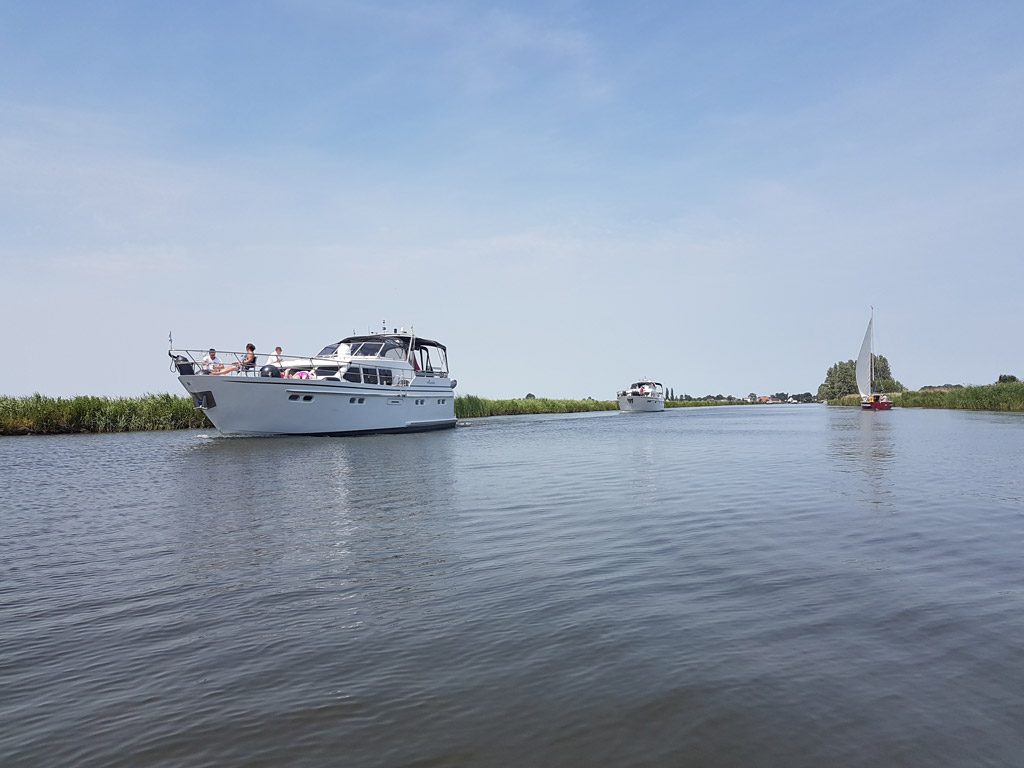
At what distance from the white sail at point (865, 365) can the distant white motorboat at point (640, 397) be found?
25.2 meters

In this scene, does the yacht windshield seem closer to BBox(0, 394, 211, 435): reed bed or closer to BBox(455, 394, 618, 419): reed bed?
BBox(0, 394, 211, 435): reed bed

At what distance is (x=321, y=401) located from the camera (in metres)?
34.6

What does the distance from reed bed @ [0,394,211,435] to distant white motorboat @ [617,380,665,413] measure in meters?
55.8

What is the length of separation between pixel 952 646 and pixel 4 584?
9577mm

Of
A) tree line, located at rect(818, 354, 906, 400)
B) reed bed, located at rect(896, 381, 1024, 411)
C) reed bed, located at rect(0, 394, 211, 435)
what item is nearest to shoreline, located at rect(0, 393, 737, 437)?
reed bed, located at rect(0, 394, 211, 435)

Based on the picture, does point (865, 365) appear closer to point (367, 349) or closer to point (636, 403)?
point (636, 403)

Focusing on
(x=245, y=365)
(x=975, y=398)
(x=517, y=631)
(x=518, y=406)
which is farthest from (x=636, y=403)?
(x=517, y=631)

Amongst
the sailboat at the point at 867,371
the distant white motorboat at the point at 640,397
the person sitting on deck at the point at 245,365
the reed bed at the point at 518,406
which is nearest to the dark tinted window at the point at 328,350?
the person sitting on deck at the point at 245,365

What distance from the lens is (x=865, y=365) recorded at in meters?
86.1

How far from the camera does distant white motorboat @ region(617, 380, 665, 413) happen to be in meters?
88.8

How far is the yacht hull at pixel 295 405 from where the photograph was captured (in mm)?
31781

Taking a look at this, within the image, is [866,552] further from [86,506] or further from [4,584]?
[86,506]

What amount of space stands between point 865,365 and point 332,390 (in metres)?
74.2

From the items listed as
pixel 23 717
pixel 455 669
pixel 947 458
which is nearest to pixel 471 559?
pixel 455 669
